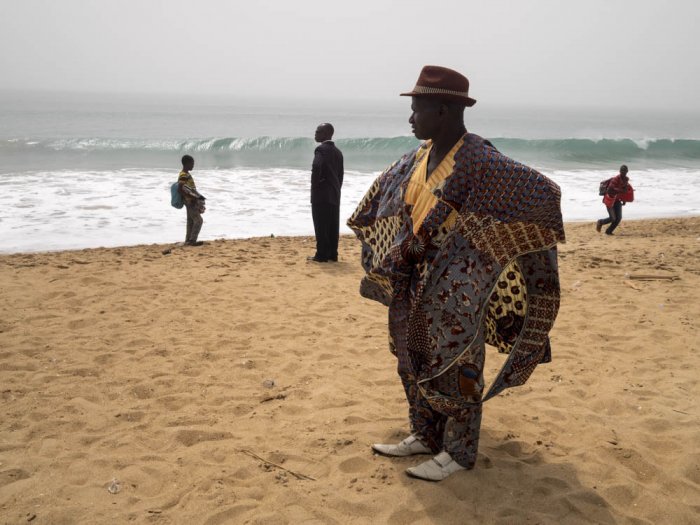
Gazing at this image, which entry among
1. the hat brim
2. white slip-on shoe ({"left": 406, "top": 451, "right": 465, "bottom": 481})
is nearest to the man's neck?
the hat brim

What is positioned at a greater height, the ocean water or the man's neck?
the man's neck

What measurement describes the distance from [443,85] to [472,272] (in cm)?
82

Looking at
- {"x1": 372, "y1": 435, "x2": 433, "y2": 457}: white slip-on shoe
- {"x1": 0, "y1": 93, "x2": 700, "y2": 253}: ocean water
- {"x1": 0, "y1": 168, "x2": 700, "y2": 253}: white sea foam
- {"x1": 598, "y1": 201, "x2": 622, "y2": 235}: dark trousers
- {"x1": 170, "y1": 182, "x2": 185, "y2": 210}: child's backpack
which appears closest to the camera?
{"x1": 372, "y1": 435, "x2": 433, "y2": 457}: white slip-on shoe

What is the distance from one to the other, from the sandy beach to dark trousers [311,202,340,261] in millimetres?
1585

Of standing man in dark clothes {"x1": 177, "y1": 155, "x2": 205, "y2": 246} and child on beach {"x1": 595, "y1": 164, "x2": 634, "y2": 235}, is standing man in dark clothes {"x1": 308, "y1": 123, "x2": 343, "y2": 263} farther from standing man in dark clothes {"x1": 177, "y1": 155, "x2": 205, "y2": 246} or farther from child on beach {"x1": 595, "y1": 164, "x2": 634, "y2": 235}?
child on beach {"x1": 595, "y1": 164, "x2": 634, "y2": 235}

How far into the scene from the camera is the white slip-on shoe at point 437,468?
2.98 m

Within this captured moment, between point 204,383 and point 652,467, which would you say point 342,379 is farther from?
point 652,467

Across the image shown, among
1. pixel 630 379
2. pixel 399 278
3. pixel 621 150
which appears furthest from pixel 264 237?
pixel 621 150

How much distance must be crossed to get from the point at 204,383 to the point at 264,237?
6.55m

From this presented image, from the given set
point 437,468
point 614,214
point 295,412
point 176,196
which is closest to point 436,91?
point 437,468

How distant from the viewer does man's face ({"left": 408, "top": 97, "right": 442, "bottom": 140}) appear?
276 centimetres

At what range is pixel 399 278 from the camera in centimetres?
287

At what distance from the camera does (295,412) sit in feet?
12.7

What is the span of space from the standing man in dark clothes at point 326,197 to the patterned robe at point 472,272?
5333 millimetres
